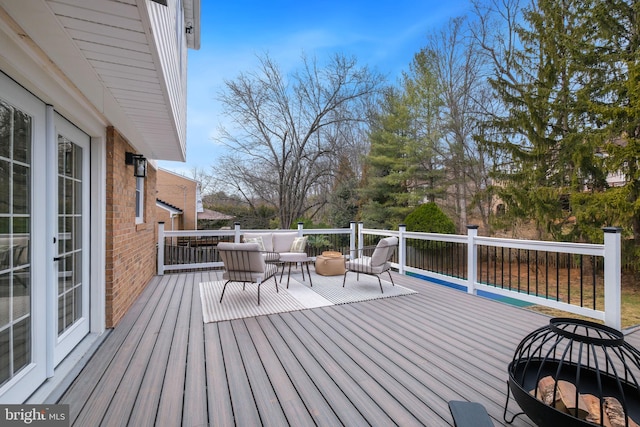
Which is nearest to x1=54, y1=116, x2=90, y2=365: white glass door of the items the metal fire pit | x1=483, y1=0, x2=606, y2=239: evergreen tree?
the metal fire pit

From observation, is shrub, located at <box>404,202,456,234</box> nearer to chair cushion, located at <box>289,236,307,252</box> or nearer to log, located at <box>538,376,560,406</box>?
chair cushion, located at <box>289,236,307,252</box>

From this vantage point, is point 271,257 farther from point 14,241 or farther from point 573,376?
point 573,376

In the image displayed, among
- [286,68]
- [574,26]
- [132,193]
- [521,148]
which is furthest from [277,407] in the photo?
[286,68]

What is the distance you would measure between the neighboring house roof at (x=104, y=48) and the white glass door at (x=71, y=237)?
401 millimetres

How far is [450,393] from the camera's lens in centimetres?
207

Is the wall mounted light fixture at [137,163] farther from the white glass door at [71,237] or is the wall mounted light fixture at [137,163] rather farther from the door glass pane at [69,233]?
the door glass pane at [69,233]

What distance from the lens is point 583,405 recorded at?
4.81 feet

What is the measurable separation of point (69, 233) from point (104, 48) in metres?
1.78

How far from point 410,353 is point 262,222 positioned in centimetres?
1234

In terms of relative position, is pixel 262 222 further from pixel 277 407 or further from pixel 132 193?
pixel 277 407

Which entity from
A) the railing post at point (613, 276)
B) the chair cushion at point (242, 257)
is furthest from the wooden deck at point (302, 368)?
the chair cushion at point (242, 257)
